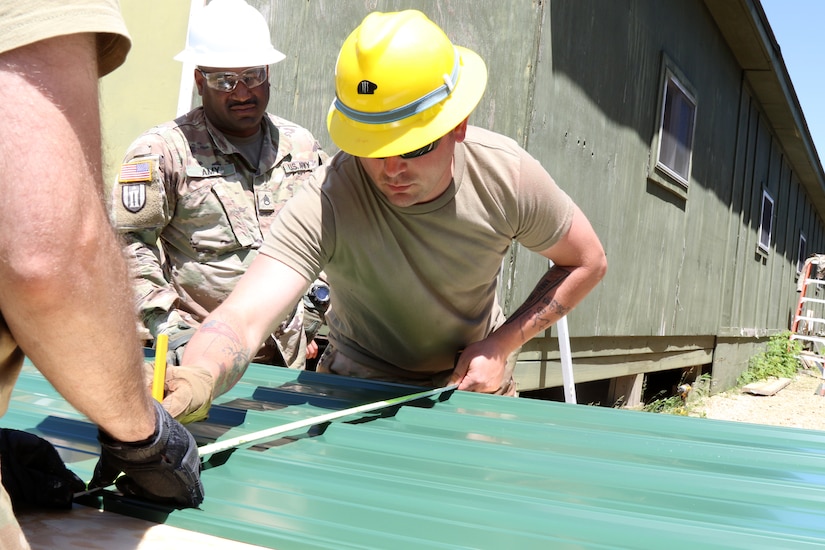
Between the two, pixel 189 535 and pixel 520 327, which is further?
pixel 520 327

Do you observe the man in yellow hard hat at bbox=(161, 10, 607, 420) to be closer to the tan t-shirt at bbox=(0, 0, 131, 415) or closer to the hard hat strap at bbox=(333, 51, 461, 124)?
the hard hat strap at bbox=(333, 51, 461, 124)

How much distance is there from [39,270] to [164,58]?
198 inches

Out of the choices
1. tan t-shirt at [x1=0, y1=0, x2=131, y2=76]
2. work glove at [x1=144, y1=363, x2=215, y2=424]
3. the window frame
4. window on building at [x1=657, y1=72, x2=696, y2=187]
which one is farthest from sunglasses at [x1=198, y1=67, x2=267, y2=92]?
the window frame

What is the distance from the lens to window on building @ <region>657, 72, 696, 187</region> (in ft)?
24.8

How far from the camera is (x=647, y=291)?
A: 764cm

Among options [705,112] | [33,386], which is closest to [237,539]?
[33,386]

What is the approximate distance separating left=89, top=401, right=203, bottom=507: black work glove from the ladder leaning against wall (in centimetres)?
1204

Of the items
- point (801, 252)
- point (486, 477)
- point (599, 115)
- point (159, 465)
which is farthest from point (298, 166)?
point (801, 252)

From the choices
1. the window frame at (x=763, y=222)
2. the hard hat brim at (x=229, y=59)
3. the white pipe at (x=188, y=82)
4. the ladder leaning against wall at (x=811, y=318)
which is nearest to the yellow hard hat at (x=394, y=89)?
the hard hat brim at (x=229, y=59)

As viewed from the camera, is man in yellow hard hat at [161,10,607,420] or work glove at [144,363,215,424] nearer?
work glove at [144,363,215,424]

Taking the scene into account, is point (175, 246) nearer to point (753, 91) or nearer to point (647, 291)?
point (647, 291)

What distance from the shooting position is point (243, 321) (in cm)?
222

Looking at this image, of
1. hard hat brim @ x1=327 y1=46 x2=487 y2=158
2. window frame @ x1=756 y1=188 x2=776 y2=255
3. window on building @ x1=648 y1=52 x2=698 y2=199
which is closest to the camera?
hard hat brim @ x1=327 y1=46 x2=487 y2=158

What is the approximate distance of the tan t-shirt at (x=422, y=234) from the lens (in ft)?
8.34
